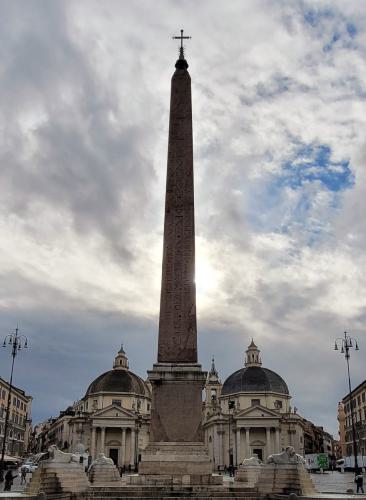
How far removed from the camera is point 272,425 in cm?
7312

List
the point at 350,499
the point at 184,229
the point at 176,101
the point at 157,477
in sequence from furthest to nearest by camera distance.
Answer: the point at 176,101 < the point at 184,229 < the point at 157,477 < the point at 350,499

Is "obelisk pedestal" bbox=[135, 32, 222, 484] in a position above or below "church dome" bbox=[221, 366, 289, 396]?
below

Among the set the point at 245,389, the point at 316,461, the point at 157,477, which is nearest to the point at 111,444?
the point at 245,389

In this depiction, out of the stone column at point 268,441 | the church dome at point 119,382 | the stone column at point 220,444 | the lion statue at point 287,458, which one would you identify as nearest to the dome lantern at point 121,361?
the church dome at point 119,382

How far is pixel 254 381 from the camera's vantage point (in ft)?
261

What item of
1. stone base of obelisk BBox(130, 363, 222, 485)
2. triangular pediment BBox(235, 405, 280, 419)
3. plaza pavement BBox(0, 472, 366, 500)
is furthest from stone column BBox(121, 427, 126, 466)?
stone base of obelisk BBox(130, 363, 222, 485)

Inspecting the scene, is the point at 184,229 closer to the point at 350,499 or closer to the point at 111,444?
the point at 350,499

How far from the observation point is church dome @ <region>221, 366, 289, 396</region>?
79.0 meters

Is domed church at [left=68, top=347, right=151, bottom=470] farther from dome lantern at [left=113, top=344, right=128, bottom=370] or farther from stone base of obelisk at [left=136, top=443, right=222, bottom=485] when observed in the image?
stone base of obelisk at [left=136, top=443, right=222, bottom=485]

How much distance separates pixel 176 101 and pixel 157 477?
12373 millimetres

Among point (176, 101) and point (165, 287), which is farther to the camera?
point (176, 101)

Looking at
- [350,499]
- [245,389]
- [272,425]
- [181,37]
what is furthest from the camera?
[245,389]

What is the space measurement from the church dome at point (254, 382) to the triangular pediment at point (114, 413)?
15.1 metres

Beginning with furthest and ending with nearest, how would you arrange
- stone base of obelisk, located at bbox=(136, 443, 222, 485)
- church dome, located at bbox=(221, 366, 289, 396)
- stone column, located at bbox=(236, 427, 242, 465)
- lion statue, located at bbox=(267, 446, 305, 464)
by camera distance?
1. church dome, located at bbox=(221, 366, 289, 396)
2. stone column, located at bbox=(236, 427, 242, 465)
3. lion statue, located at bbox=(267, 446, 305, 464)
4. stone base of obelisk, located at bbox=(136, 443, 222, 485)
